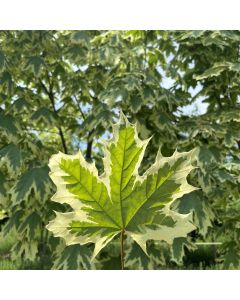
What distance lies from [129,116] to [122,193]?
2947 mm

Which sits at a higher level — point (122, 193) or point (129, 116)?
point (129, 116)

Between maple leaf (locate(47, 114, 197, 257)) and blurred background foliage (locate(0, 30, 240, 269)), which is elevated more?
blurred background foliage (locate(0, 30, 240, 269))

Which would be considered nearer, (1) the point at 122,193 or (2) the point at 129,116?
(1) the point at 122,193

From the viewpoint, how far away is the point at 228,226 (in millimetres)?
3158

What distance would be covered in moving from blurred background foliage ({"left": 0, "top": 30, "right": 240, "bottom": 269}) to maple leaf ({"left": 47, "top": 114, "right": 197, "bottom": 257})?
195cm

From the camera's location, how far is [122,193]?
0.52m

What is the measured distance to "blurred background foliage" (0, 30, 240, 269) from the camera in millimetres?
2773

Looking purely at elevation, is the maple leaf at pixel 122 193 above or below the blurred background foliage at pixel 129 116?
below

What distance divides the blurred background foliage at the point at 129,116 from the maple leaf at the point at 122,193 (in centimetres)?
195

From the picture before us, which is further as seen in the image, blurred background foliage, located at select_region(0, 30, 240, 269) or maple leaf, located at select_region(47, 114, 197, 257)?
blurred background foliage, located at select_region(0, 30, 240, 269)

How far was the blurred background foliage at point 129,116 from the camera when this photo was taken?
2.77 m

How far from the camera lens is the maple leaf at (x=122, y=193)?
515mm

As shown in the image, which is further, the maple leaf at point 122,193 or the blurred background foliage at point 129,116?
the blurred background foliage at point 129,116

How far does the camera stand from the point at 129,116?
11.3ft
